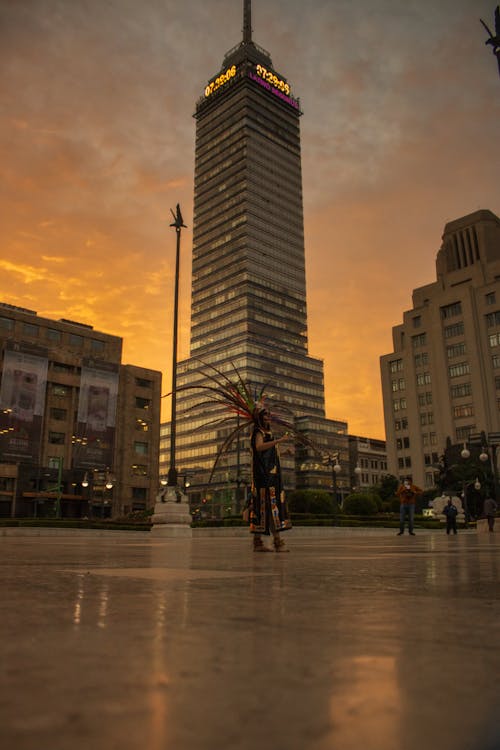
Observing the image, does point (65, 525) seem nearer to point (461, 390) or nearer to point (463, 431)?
point (463, 431)

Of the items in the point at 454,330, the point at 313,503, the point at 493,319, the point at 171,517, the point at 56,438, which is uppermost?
the point at 493,319

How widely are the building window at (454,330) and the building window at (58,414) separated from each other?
62973 mm

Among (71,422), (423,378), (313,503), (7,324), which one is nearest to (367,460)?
(423,378)

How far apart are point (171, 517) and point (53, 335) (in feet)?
169

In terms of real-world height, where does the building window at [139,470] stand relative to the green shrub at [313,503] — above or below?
above

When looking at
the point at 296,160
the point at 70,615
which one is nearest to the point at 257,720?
the point at 70,615

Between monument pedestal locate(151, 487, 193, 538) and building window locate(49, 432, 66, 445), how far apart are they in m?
42.4

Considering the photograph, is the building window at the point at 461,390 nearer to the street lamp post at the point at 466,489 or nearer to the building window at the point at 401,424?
the building window at the point at 401,424

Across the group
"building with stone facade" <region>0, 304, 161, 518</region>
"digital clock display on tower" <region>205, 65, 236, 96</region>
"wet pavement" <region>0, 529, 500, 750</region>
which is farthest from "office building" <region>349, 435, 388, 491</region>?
"wet pavement" <region>0, 529, 500, 750</region>

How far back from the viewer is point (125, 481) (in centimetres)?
6681

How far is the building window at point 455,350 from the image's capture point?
89.2m

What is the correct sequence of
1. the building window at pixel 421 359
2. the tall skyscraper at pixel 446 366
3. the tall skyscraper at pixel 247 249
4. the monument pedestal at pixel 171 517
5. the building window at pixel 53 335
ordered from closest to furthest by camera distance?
1. the monument pedestal at pixel 171 517
2. the building window at pixel 53 335
3. the tall skyscraper at pixel 446 366
4. the building window at pixel 421 359
5. the tall skyscraper at pixel 247 249

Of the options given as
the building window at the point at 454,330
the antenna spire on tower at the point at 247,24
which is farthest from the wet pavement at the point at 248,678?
the antenna spire on tower at the point at 247,24

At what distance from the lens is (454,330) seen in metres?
91.4
